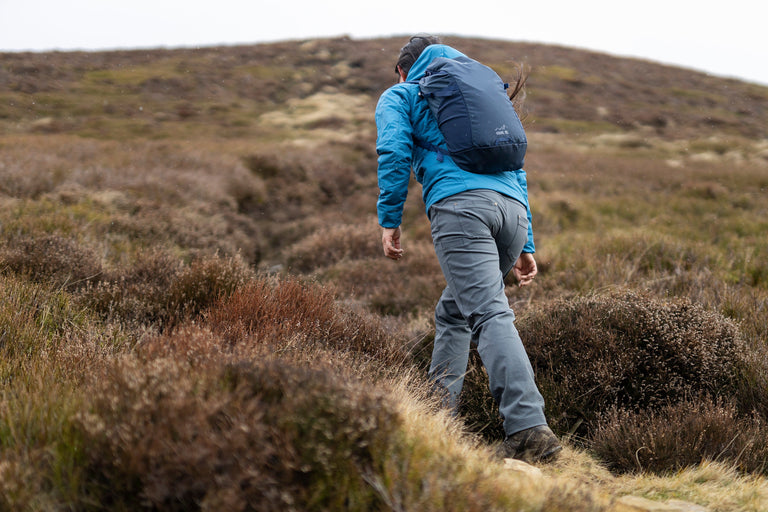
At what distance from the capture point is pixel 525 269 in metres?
3.22

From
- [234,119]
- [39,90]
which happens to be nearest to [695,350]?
[234,119]

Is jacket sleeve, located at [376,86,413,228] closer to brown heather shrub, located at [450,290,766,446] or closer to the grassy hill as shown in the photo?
the grassy hill

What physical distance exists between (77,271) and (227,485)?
11.2 ft

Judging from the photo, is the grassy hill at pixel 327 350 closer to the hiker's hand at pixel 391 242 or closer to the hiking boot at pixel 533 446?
the hiking boot at pixel 533 446

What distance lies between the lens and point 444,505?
1492 millimetres

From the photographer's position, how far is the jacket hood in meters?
2.88

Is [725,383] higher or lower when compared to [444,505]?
lower

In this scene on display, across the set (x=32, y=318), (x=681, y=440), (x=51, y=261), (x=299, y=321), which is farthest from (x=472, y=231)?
(x=51, y=261)

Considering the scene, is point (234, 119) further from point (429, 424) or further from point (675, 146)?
point (429, 424)

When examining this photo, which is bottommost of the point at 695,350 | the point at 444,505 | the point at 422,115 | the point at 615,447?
the point at 615,447

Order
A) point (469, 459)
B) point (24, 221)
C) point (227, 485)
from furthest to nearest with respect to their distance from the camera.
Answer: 1. point (24, 221)
2. point (469, 459)
3. point (227, 485)

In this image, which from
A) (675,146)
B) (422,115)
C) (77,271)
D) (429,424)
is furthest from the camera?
(675,146)

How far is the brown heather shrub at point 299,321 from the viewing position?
283 centimetres

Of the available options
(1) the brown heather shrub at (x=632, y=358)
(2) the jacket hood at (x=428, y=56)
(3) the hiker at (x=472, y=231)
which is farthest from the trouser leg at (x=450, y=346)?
(2) the jacket hood at (x=428, y=56)
